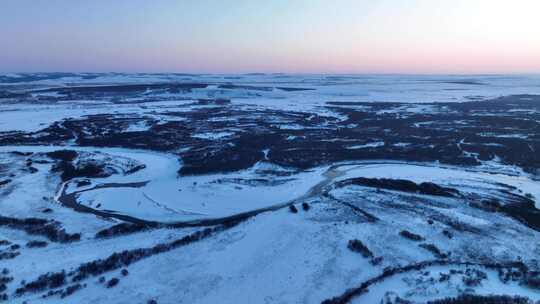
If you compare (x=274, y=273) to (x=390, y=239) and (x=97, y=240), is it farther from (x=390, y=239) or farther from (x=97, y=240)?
(x=97, y=240)

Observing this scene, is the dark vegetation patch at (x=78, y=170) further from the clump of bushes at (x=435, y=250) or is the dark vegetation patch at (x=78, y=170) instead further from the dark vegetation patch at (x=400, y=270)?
the clump of bushes at (x=435, y=250)

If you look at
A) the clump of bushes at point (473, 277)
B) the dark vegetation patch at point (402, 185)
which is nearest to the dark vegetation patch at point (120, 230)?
the dark vegetation patch at point (402, 185)

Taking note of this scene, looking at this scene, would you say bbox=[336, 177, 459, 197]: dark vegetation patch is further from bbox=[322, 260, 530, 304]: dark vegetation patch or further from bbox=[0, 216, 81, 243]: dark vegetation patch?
bbox=[0, 216, 81, 243]: dark vegetation patch

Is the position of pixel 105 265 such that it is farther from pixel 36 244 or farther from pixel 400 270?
pixel 400 270

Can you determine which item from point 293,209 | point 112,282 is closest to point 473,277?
point 293,209

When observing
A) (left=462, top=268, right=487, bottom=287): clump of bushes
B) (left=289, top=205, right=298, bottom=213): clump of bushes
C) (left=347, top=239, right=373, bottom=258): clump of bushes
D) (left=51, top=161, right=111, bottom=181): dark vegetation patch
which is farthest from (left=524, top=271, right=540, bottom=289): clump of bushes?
(left=51, top=161, right=111, bottom=181): dark vegetation patch
